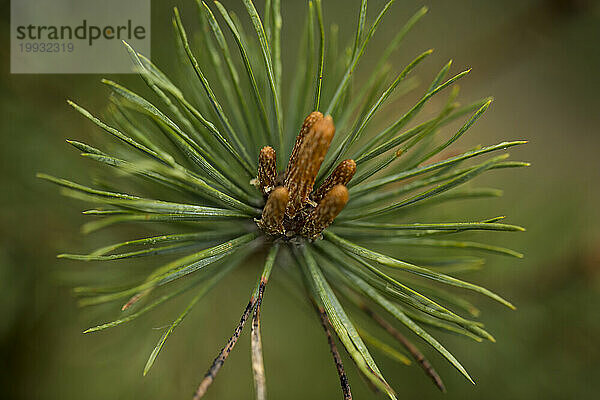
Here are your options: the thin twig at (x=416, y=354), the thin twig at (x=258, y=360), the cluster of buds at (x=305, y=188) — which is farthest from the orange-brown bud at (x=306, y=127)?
the thin twig at (x=416, y=354)

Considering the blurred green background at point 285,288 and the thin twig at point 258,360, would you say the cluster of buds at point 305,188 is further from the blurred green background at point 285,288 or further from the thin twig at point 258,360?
the blurred green background at point 285,288

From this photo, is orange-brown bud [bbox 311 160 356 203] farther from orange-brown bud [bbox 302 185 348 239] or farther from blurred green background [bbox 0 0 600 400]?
blurred green background [bbox 0 0 600 400]

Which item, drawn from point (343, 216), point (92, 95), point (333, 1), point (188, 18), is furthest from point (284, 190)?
point (333, 1)

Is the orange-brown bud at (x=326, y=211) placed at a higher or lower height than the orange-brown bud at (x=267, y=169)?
lower

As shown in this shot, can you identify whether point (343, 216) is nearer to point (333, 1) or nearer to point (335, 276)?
point (335, 276)

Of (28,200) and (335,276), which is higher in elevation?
(28,200)

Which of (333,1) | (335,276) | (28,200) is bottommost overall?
(335,276)
